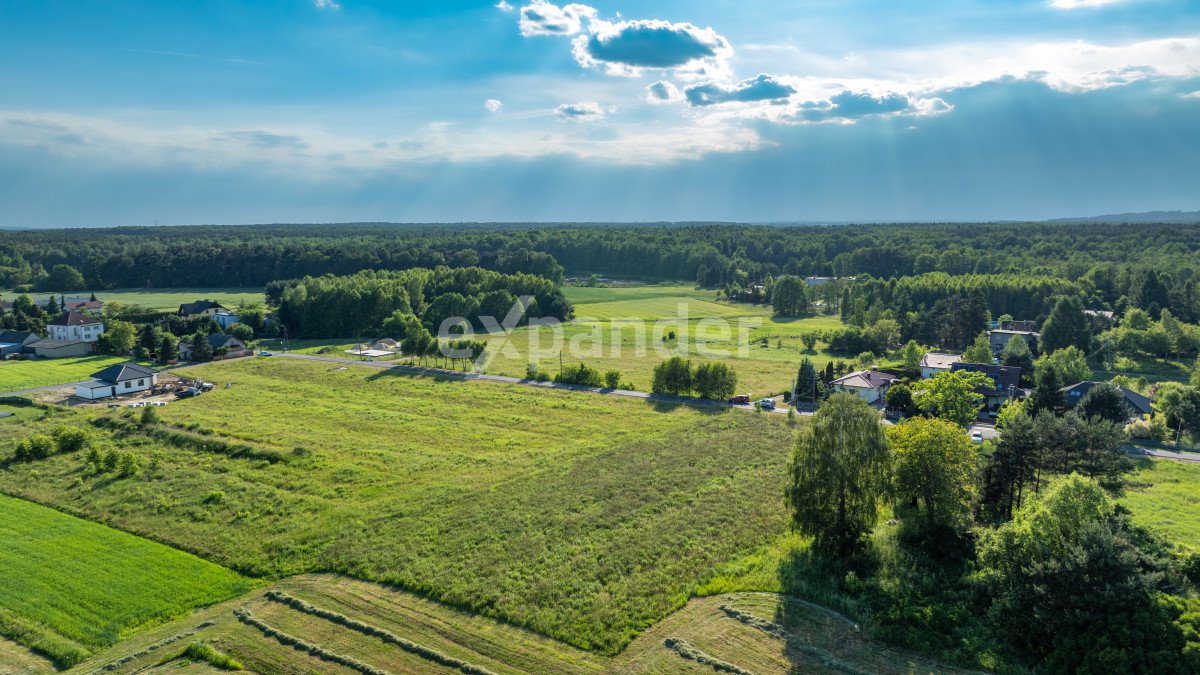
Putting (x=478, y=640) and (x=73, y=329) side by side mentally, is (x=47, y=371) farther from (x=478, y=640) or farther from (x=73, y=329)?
(x=478, y=640)

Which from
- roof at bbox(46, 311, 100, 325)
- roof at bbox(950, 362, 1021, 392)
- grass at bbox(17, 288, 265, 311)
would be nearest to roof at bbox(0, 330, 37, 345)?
roof at bbox(46, 311, 100, 325)

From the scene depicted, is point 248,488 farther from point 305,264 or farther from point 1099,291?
point 305,264

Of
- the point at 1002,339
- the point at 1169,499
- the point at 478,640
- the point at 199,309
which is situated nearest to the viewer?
the point at 478,640

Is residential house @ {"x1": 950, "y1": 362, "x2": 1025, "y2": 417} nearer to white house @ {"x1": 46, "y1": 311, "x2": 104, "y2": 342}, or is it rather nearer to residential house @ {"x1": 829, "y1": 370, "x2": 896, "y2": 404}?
residential house @ {"x1": 829, "y1": 370, "x2": 896, "y2": 404}

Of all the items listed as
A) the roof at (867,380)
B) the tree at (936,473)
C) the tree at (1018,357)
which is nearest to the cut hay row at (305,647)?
the tree at (936,473)

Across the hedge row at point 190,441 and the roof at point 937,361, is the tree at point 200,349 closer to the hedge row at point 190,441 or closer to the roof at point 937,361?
the hedge row at point 190,441

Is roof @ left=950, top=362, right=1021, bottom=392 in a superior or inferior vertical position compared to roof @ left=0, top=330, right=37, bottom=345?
inferior

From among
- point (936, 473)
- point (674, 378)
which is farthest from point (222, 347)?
point (936, 473)
